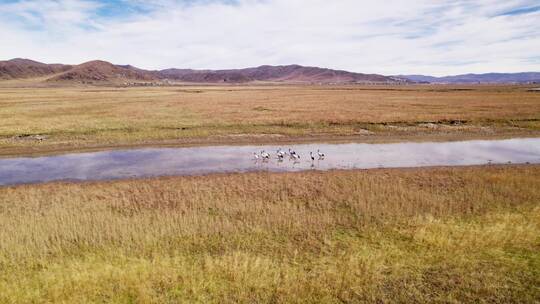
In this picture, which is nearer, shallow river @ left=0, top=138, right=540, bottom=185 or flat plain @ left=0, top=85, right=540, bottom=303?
flat plain @ left=0, top=85, right=540, bottom=303

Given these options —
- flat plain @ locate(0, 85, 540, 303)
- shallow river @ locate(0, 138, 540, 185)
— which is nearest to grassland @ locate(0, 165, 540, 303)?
flat plain @ locate(0, 85, 540, 303)

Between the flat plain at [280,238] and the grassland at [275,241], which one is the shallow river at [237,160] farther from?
the grassland at [275,241]

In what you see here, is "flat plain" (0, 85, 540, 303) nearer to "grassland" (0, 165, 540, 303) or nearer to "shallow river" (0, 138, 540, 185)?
"grassland" (0, 165, 540, 303)

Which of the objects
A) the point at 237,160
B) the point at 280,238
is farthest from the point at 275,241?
the point at 237,160

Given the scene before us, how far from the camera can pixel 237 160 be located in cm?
2628

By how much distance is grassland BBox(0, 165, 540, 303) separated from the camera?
29.1ft

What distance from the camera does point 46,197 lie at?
1698cm

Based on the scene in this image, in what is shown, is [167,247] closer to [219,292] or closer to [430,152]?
[219,292]

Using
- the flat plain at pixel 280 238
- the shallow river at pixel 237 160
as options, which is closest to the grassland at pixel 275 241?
the flat plain at pixel 280 238

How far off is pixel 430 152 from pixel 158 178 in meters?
21.0

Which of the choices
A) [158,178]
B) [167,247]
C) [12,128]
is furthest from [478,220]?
[12,128]

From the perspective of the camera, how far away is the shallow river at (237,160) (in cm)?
2284

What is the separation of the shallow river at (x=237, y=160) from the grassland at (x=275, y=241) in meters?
3.91

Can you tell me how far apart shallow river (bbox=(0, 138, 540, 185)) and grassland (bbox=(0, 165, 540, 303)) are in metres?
3.91
